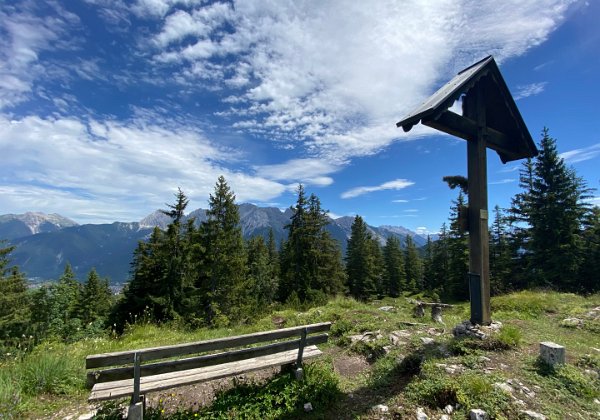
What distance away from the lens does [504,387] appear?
4.00 meters

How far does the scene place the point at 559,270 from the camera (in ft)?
70.3

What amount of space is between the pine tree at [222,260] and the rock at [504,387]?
19.5 meters

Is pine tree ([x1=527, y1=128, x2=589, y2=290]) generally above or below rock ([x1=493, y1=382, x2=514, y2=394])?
above

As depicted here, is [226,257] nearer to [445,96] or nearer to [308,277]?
[308,277]

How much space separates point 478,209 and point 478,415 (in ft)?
12.3


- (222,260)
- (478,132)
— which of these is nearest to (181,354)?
(478,132)

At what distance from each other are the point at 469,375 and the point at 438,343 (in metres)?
1.76

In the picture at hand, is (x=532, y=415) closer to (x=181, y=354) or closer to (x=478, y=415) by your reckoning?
(x=478, y=415)

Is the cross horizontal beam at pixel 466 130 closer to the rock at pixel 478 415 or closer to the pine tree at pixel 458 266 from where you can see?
the rock at pixel 478 415

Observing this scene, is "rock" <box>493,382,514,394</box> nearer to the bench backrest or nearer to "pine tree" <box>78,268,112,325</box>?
the bench backrest

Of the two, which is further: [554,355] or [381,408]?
[554,355]

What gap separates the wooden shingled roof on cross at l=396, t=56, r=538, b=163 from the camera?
4996 mm

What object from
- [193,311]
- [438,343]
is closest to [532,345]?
[438,343]

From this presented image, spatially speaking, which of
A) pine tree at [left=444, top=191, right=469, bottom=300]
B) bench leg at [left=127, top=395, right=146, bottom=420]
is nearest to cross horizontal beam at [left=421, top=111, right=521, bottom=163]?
bench leg at [left=127, top=395, right=146, bottom=420]
